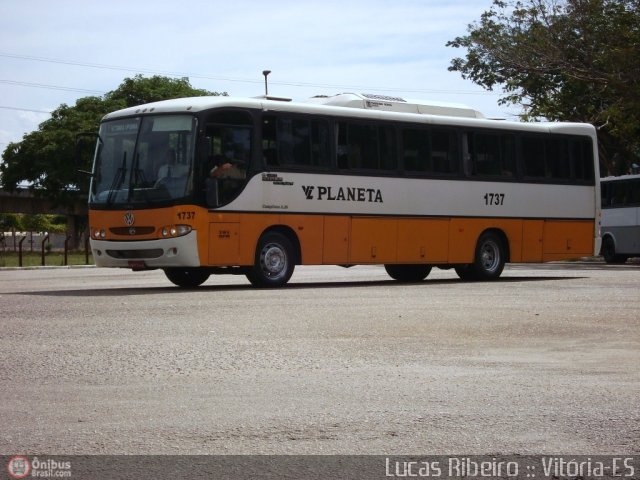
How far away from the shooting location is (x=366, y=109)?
79.3 ft

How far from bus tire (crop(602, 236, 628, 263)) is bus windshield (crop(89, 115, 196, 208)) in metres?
29.2

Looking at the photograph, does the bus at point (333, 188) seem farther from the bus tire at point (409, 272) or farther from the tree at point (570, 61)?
the tree at point (570, 61)

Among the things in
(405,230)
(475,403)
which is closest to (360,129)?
(405,230)

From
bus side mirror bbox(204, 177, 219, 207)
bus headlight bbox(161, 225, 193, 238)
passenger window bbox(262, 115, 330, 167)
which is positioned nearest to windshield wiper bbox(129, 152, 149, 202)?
bus headlight bbox(161, 225, 193, 238)

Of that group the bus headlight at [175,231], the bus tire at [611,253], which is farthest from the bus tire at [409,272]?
the bus tire at [611,253]

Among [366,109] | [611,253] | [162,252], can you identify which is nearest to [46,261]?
[611,253]

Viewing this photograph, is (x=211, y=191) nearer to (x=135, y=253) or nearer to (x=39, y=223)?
(x=135, y=253)

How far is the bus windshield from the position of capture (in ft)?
68.6

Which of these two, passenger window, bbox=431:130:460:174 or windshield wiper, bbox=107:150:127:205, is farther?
passenger window, bbox=431:130:460:174

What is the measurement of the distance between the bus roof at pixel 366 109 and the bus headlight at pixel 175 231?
208cm

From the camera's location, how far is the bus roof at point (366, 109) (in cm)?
2162

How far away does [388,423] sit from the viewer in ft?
24.5

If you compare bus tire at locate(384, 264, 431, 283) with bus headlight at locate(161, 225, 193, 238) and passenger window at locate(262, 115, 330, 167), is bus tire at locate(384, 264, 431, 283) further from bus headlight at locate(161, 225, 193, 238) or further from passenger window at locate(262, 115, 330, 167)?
bus headlight at locate(161, 225, 193, 238)

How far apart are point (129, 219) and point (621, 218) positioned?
97.2 ft
